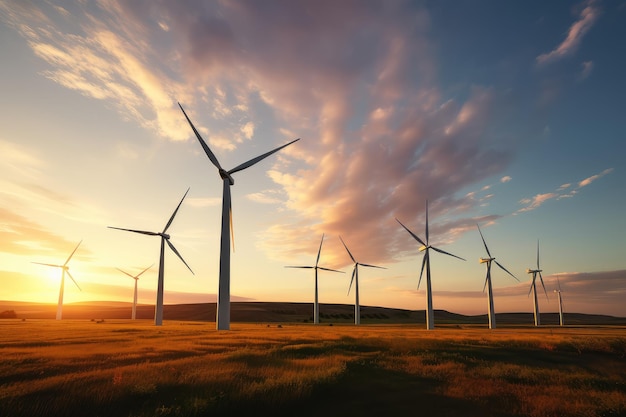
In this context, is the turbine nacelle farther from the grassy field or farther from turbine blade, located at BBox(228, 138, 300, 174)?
the grassy field

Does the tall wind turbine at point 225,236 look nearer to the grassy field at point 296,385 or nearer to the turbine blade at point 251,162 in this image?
the turbine blade at point 251,162

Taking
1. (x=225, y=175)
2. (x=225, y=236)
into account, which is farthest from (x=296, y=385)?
(x=225, y=175)

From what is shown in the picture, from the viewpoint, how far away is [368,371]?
2117cm

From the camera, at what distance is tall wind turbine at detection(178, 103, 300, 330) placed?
53.4m

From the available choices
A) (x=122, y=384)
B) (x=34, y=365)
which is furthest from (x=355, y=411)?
(x=34, y=365)

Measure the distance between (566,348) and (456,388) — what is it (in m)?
23.5

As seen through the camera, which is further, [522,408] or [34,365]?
[34,365]

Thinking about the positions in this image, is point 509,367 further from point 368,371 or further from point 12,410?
point 12,410

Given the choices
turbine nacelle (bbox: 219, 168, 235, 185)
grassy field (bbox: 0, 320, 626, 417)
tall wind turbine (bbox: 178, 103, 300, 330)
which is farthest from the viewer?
turbine nacelle (bbox: 219, 168, 235, 185)

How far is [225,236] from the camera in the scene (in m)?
55.5

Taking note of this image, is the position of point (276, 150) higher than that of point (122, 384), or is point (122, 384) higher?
point (276, 150)

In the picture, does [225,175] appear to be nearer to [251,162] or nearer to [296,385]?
[251,162]

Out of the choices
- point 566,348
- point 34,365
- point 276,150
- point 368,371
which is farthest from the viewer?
point 276,150

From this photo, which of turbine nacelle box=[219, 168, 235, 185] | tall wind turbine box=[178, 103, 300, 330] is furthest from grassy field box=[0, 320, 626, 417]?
turbine nacelle box=[219, 168, 235, 185]
